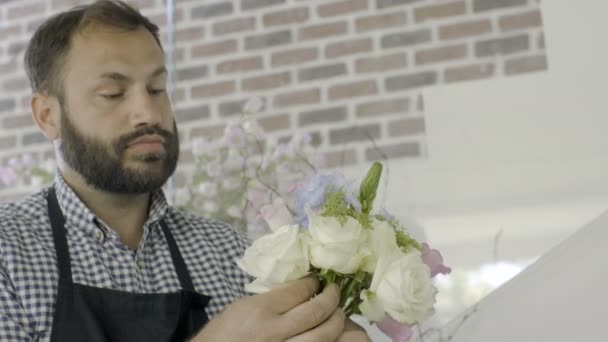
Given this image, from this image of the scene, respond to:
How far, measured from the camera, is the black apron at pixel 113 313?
1641 mm

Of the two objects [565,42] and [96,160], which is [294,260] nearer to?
[96,160]

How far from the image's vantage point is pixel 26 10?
10.7 ft

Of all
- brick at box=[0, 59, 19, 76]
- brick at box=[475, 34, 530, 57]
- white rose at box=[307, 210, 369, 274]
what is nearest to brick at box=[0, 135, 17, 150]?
brick at box=[0, 59, 19, 76]

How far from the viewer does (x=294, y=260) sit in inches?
51.8

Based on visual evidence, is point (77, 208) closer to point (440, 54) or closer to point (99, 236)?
point (99, 236)

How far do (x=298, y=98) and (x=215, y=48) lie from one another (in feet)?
1.26

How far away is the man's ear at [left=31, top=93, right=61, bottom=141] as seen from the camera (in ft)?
6.44

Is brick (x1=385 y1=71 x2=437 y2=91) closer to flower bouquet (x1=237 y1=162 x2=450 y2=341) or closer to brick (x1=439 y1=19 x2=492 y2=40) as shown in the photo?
brick (x1=439 y1=19 x2=492 y2=40)

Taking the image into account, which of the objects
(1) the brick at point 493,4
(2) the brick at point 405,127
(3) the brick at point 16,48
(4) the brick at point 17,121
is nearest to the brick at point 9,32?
(3) the brick at point 16,48

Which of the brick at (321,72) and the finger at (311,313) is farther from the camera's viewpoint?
the brick at (321,72)

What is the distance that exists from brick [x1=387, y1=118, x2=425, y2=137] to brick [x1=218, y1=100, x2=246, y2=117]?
0.54m

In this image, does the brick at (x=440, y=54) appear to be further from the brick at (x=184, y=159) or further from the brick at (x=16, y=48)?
the brick at (x=16, y=48)

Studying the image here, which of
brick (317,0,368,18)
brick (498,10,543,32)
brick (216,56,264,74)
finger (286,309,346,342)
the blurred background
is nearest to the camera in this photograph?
finger (286,309,346,342)

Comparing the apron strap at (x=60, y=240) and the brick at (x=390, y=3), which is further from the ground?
the brick at (x=390, y=3)
